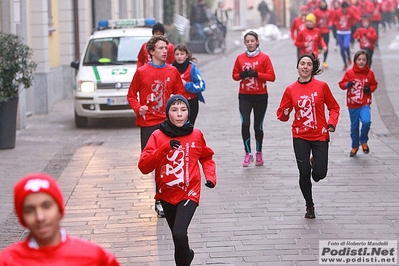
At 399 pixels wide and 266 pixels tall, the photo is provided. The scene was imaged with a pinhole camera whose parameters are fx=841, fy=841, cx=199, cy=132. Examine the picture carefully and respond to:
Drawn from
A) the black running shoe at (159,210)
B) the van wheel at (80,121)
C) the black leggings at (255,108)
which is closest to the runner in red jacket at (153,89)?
the black running shoe at (159,210)

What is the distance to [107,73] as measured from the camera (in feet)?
48.6

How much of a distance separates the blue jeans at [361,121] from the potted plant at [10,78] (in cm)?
472

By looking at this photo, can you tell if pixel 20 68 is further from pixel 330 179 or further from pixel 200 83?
pixel 330 179

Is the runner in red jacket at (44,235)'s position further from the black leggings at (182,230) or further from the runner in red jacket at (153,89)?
the runner in red jacket at (153,89)

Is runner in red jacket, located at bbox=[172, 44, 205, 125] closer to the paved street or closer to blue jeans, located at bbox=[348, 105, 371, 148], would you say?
the paved street

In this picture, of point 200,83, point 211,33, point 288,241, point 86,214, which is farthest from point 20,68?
point 211,33

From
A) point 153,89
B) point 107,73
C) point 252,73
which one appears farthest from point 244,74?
point 107,73

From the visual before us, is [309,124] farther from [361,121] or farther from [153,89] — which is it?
[361,121]

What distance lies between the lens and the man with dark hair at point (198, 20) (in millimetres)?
33062

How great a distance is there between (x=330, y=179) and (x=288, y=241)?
2832 mm

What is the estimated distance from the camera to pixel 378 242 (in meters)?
6.96

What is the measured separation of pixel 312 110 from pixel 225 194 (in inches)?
65.2

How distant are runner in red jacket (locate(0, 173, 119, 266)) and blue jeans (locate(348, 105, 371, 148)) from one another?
8031mm

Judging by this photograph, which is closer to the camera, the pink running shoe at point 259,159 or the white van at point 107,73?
the pink running shoe at point 259,159
